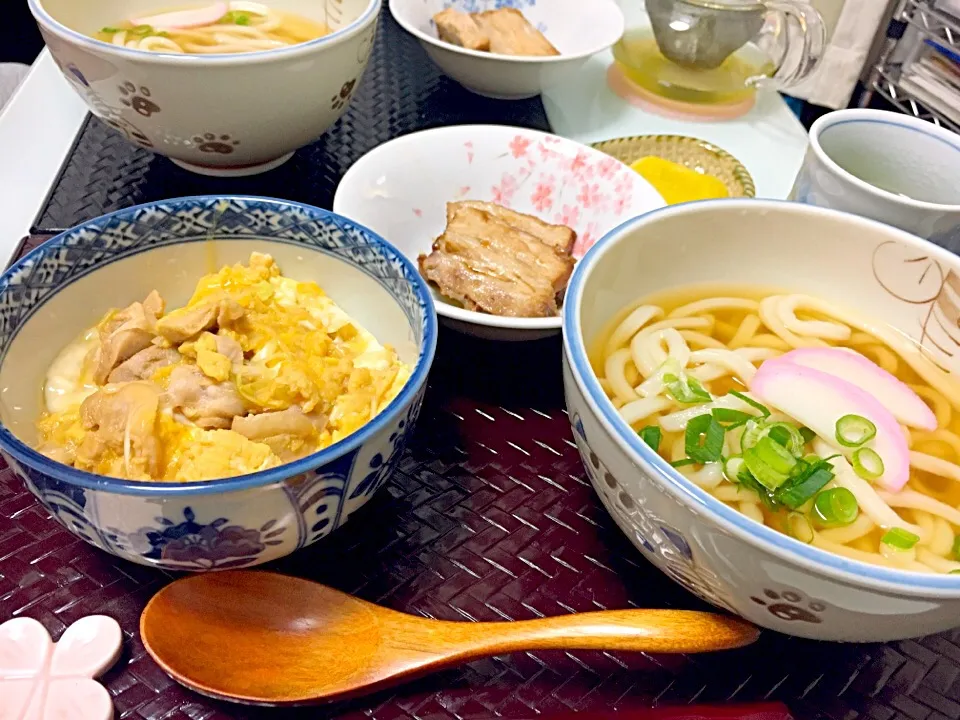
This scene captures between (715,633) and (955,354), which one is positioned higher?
(955,354)

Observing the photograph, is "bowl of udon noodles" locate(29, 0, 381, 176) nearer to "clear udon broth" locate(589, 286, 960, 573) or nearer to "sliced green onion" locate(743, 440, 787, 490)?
"clear udon broth" locate(589, 286, 960, 573)

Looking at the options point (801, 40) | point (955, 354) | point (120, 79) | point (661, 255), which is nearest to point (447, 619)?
point (661, 255)

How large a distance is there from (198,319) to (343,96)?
0.52 metres

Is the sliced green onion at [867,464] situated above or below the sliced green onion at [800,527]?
above

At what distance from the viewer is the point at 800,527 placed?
725 mm

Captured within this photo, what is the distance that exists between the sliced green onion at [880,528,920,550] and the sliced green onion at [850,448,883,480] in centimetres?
7

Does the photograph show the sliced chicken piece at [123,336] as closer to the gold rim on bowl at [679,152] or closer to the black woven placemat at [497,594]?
the black woven placemat at [497,594]

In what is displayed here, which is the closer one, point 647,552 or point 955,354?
point 647,552

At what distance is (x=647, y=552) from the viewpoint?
2.29ft

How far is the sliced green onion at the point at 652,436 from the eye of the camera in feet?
2.47

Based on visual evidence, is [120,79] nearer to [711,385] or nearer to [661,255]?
[661,255]

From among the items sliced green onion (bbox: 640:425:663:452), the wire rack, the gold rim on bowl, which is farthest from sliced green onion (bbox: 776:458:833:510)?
the wire rack

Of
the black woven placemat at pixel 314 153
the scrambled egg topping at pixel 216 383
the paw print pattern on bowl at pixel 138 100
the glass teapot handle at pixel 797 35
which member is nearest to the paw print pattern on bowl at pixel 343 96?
the black woven placemat at pixel 314 153

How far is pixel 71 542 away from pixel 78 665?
0.16m
